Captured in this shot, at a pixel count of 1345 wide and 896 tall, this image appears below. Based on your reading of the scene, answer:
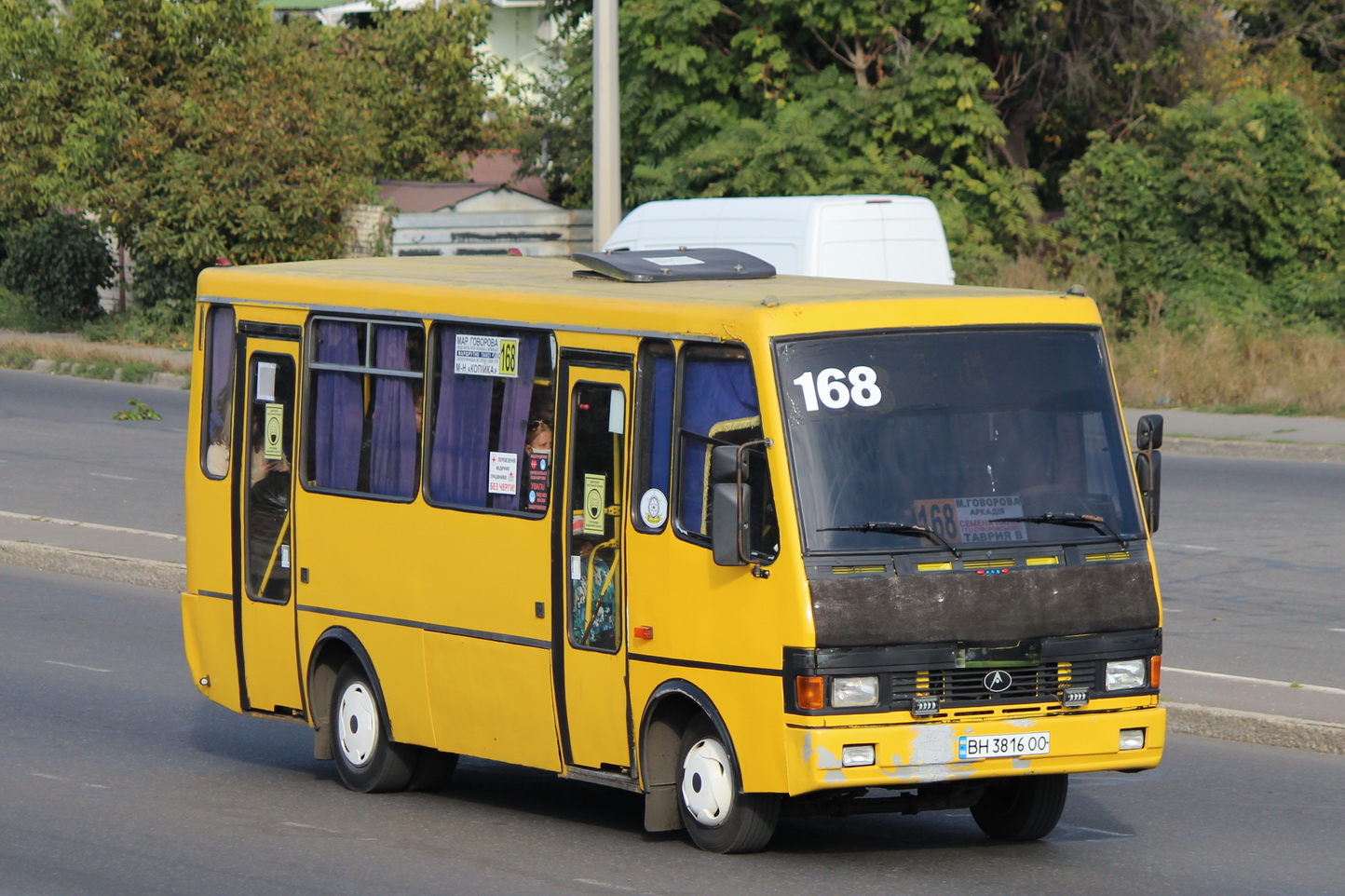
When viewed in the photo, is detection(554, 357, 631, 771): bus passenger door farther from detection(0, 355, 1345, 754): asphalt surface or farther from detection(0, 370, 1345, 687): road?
detection(0, 370, 1345, 687): road

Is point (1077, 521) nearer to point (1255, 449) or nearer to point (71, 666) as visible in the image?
point (71, 666)

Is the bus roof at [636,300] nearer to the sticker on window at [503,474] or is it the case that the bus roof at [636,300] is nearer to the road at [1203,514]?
the sticker on window at [503,474]

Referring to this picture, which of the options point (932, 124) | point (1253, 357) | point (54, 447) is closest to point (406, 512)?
point (54, 447)

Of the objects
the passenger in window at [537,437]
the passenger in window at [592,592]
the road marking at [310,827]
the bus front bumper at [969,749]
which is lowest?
the road marking at [310,827]

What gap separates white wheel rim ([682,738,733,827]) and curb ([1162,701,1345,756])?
3286 millimetres

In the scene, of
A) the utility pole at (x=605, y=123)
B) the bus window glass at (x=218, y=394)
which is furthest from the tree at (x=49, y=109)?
the bus window glass at (x=218, y=394)

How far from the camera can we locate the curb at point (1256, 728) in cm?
941

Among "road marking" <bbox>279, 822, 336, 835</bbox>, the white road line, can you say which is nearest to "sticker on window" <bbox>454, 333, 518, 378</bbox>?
"road marking" <bbox>279, 822, 336, 835</bbox>

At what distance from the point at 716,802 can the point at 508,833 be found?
107cm

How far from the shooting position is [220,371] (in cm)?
1002

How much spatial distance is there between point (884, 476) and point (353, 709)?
9.85ft

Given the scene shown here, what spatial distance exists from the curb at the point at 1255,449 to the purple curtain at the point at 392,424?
1397 centimetres

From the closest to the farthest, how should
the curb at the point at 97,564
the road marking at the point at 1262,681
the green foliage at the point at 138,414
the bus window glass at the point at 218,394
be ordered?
1. the bus window glass at the point at 218,394
2. the road marking at the point at 1262,681
3. the curb at the point at 97,564
4. the green foliage at the point at 138,414

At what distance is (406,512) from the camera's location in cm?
886
